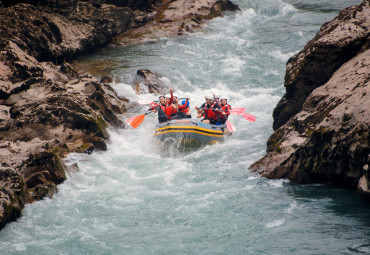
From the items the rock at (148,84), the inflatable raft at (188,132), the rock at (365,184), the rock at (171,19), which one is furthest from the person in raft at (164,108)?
the rock at (171,19)

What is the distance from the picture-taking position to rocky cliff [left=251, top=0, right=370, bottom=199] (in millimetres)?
7008

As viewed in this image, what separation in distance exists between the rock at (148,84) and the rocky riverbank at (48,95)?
0.08m

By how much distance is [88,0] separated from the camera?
2034 cm

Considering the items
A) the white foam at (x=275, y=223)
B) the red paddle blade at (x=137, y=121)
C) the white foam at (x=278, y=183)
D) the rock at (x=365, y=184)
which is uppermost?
the red paddle blade at (x=137, y=121)

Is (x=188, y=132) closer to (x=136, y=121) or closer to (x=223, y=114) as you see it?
(x=223, y=114)

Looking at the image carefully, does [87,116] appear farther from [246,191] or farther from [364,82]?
[364,82]

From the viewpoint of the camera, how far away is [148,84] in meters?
15.7

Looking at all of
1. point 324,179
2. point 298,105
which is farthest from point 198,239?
point 298,105

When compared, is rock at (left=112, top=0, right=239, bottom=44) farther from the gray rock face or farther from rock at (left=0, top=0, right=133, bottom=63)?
the gray rock face

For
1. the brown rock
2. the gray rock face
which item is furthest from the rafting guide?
the brown rock

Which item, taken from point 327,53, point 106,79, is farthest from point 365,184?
point 106,79

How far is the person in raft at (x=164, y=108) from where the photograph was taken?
1255 centimetres

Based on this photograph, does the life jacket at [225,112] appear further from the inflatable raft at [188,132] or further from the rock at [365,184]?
the rock at [365,184]

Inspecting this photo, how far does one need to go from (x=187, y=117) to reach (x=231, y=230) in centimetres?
642
